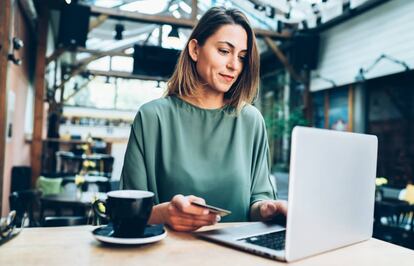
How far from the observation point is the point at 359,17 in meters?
6.20

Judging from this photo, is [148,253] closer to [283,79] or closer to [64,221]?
[64,221]

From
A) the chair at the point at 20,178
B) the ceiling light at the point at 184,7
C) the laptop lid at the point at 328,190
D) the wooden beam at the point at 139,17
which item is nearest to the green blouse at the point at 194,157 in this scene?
the laptop lid at the point at 328,190

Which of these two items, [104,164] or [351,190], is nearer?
[351,190]

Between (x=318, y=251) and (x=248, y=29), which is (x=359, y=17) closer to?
(x=248, y=29)

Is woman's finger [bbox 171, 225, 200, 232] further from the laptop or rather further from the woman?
the woman

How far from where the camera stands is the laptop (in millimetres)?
623

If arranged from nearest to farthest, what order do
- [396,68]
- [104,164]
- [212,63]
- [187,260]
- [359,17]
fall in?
[187,260]
[212,63]
[396,68]
[359,17]
[104,164]

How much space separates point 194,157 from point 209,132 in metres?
0.10

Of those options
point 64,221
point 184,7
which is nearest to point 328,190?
point 64,221

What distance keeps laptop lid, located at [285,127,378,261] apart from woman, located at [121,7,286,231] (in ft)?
1.04

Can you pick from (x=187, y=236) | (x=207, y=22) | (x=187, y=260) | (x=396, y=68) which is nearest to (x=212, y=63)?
(x=207, y=22)

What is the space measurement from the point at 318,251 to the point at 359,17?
6280 mm

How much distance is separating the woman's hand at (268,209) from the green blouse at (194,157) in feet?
0.21

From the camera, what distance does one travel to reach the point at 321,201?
0.68 m
